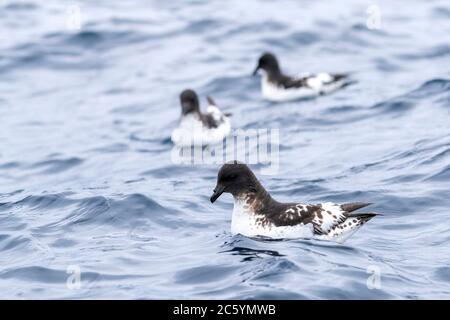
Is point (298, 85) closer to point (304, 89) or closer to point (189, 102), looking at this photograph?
point (304, 89)

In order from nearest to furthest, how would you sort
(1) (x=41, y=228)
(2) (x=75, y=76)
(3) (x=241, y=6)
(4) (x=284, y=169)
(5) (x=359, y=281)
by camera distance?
(5) (x=359, y=281)
(1) (x=41, y=228)
(4) (x=284, y=169)
(2) (x=75, y=76)
(3) (x=241, y=6)

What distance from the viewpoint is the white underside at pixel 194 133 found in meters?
19.0

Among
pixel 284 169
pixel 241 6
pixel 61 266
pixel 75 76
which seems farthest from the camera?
pixel 241 6

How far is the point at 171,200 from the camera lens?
49.9 feet

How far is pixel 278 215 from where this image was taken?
488 inches

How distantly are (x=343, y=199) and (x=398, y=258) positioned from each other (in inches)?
116

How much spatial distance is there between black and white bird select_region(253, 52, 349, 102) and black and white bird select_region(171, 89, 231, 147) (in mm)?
3137

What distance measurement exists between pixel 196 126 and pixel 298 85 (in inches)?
163

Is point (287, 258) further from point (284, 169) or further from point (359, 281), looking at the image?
point (284, 169)

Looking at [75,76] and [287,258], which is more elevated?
[75,76]

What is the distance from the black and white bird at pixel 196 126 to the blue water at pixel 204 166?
55cm

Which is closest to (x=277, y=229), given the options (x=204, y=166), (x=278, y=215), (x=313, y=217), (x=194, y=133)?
(x=278, y=215)
